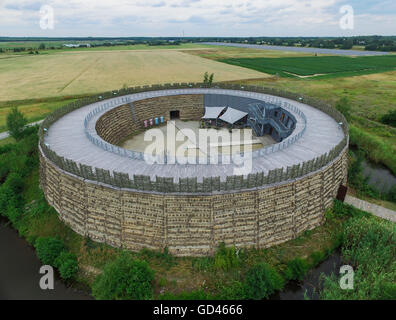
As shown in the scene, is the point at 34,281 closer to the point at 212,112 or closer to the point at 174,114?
the point at 212,112

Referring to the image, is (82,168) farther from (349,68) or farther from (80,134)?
(349,68)

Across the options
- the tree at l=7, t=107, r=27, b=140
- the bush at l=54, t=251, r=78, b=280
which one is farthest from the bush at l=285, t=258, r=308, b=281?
the tree at l=7, t=107, r=27, b=140

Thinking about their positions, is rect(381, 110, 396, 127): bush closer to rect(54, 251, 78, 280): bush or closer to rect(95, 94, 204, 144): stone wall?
rect(95, 94, 204, 144): stone wall

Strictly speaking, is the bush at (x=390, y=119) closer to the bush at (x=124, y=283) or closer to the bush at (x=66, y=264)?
the bush at (x=124, y=283)

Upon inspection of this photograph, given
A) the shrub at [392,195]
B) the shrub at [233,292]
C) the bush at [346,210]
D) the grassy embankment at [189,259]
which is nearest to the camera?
the shrub at [233,292]

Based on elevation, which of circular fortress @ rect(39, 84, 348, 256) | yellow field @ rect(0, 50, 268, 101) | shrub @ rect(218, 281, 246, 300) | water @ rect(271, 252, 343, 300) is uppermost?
yellow field @ rect(0, 50, 268, 101)

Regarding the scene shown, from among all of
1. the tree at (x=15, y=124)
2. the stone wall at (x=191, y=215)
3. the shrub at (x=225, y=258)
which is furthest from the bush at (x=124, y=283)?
the tree at (x=15, y=124)
